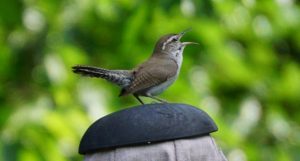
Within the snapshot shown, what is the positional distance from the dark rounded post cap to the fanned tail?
2.76ft

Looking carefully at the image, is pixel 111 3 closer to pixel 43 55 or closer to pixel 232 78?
pixel 43 55

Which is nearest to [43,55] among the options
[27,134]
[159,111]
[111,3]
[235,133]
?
[111,3]

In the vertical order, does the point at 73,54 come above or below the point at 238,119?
above

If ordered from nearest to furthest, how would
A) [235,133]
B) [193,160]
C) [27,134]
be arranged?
[193,160]
[27,134]
[235,133]

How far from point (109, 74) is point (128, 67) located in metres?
1.90

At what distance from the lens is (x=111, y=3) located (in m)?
5.54

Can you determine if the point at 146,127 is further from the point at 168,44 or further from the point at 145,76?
the point at 168,44

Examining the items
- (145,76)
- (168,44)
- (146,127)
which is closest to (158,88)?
(145,76)

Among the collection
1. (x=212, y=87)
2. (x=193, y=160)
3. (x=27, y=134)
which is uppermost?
(x=212, y=87)

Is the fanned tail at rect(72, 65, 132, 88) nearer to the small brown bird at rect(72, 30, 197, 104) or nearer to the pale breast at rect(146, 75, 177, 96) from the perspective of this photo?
the small brown bird at rect(72, 30, 197, 104)

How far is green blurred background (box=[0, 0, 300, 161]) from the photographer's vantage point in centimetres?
525

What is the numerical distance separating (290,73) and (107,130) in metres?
4.29

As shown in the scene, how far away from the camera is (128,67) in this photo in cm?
574

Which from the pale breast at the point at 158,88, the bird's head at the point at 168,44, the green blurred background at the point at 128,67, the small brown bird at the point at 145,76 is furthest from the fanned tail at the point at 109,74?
the green blurred background at the point at 128,67
